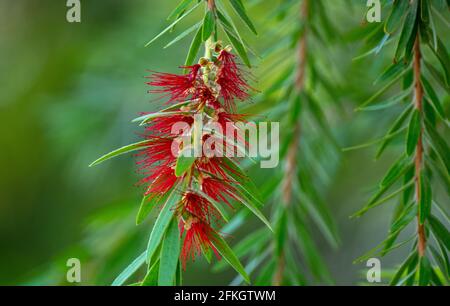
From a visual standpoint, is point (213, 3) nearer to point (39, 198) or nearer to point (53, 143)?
point (53, 143)

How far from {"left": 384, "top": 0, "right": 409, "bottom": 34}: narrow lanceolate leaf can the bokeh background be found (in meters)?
0.57

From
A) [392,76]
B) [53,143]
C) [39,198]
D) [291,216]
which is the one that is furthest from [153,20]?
[392,76]

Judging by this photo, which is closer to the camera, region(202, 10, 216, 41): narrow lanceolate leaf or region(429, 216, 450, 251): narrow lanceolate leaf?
region(202, 10, 216, 41): narrow lanceolate leaf

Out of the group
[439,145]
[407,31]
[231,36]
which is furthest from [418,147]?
[231,36]

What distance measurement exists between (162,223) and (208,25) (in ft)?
0.59

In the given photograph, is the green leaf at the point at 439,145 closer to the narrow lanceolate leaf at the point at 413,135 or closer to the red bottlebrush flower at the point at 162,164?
the narrow lanceolate leaf at the point at 413,135

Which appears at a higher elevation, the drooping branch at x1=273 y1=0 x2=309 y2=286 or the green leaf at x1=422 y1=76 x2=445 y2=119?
the drooping branch at x1=273 y1=0 x2=309 y2=286

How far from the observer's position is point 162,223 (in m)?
0.52

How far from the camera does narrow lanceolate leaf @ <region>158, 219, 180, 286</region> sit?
0.50 m

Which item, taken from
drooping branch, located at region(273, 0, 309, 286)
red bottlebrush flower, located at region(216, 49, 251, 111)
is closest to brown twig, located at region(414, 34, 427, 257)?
red bottlebrush flower, located at region(216, 49, 251, 111)

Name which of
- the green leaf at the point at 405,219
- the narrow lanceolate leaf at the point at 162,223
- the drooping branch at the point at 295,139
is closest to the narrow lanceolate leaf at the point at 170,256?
the narrow lanceolate leaf at the point at 162,223

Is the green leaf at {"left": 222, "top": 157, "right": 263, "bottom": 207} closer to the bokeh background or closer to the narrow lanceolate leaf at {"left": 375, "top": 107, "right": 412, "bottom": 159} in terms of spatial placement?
the narrow lanceolate leaf at {"left": 375, "top": 107, "right": 412, "bottom": 159}

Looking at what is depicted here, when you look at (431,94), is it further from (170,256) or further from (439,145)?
(170,256)

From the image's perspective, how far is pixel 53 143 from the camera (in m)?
1.73
